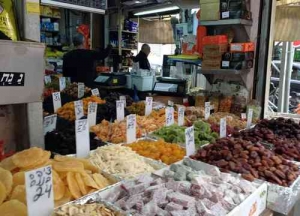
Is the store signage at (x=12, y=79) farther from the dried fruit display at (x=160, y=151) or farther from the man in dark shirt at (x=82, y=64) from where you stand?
the man in dark shirt at (x=82, y=64)

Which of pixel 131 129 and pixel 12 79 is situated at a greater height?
pixel 12 79

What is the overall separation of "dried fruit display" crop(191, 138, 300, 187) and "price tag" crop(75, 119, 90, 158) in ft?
2.23

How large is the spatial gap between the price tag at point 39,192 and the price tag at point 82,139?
646mm

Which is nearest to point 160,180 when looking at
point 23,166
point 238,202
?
point 238,202

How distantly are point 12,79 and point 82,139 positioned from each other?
28.5 inches

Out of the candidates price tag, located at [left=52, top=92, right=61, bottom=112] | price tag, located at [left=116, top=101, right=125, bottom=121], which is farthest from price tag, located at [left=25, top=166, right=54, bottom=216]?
price tag, located at [left=52, top=92, right=61, bottom=112]

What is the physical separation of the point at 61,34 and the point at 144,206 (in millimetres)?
6043

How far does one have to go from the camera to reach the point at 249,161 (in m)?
1.82

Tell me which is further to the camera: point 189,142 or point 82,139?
point 189,142

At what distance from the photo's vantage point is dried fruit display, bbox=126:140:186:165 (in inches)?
75.0

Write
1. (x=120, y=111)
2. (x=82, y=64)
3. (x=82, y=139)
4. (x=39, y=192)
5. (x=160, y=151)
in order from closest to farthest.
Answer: (x=39, y=192) < (x=82, y=139) < (x=160, y=151) < (x=120, y=111) < (x=82, y=64)

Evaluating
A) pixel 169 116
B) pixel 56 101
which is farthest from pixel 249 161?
pixel 56 101

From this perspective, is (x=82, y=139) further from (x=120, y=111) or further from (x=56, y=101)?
(x=56, y=101)

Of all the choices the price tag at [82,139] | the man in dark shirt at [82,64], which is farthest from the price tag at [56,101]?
the man in dark shirt at [82,64]
